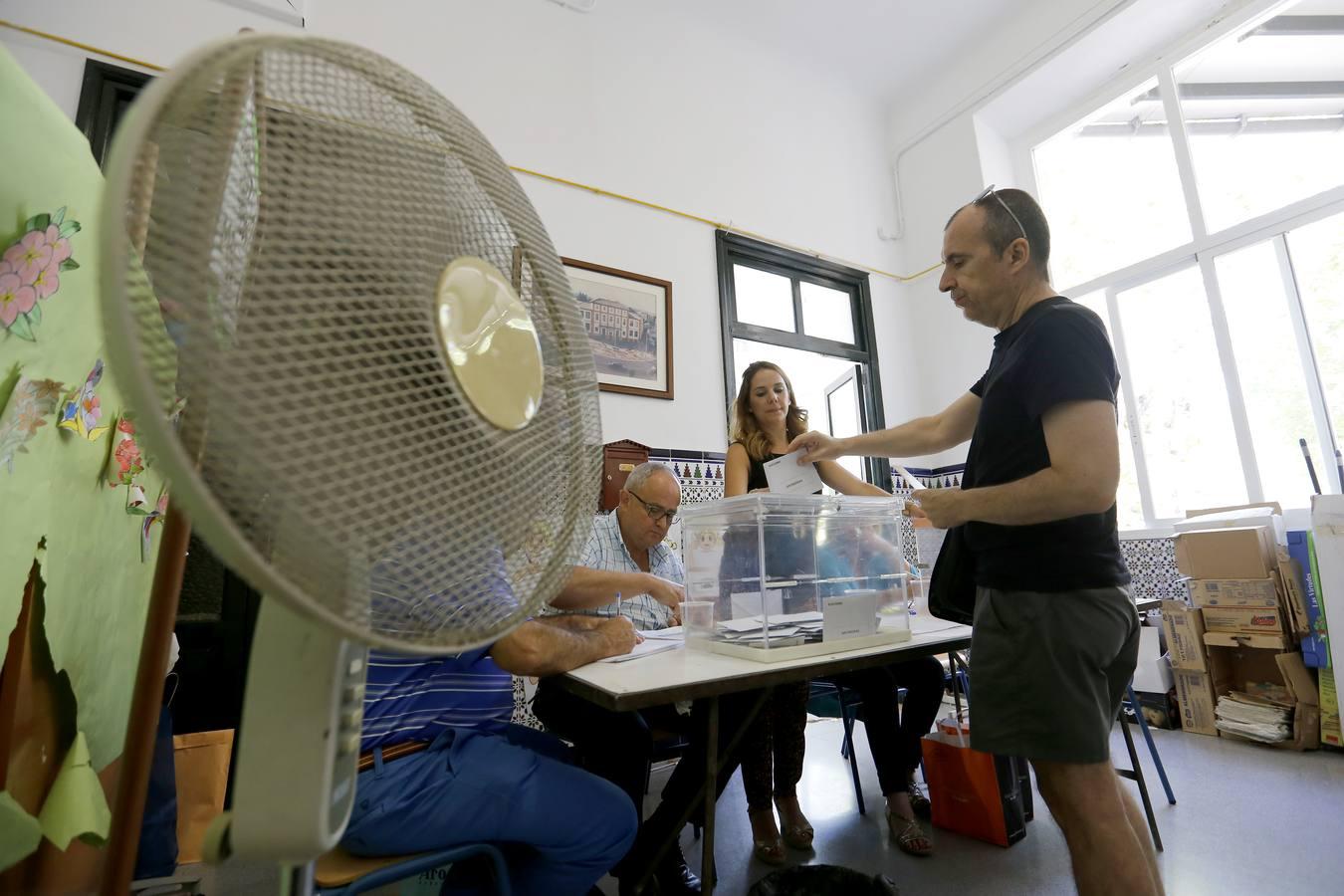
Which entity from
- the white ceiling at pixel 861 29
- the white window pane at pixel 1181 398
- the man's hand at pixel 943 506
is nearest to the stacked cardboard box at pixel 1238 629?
the white window pane at pixel 1181 398

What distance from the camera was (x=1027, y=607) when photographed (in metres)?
1.16

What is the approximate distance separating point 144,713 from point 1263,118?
16.5 ft

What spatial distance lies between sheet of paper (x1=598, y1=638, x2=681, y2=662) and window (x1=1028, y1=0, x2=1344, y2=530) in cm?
324

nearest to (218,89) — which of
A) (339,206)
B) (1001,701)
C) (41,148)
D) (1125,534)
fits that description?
(339,206)

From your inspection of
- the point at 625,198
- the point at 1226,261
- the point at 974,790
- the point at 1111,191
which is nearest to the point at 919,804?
the point at 974,790

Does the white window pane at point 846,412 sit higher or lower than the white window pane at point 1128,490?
higher

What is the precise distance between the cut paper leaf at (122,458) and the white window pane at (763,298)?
2.87 m

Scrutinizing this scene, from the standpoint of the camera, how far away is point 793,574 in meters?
1.54

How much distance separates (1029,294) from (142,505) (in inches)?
85.9

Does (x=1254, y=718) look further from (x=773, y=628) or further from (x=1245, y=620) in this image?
(x=773, y=628)

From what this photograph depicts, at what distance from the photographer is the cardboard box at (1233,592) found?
2.74 m

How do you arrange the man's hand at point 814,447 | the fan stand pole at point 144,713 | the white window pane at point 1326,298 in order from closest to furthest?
the fan stand pole at point 144,713
the man's hand at point 814,447
the white window pane at point 1326,298

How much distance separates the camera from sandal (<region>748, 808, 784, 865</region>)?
5.93 feet

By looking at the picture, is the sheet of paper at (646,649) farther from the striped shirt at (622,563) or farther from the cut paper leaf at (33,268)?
the cut paper leaf at (33,268)
